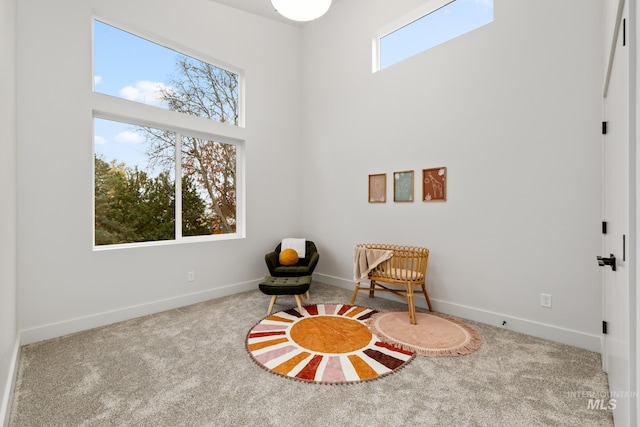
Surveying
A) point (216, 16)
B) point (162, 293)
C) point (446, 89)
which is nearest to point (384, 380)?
point (162, 293)

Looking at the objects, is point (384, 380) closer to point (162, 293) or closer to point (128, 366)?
point (128, 366)

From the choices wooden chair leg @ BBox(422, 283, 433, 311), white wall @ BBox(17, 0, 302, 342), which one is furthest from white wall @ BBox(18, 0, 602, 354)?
wooden chair leg @ BBox(422, 283, 433, 311)

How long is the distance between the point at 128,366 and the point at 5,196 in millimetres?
1419

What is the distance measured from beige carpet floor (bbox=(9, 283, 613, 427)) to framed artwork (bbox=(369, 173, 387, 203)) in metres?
1.88

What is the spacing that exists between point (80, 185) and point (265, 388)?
258 cm

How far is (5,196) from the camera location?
6.27 feet

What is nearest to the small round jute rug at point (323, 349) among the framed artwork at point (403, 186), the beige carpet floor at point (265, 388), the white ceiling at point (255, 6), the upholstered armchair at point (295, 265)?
the beige carpet floor at point (265, 388)

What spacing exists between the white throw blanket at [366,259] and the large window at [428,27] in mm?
2426

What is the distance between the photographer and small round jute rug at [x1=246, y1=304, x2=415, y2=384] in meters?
2.09

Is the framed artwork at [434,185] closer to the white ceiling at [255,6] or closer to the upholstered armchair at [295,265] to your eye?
the upholstered armchair at [295,265]

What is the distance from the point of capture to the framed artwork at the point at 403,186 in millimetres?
3539

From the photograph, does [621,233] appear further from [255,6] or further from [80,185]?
[255,6]

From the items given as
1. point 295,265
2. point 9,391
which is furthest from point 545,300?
point 9,391

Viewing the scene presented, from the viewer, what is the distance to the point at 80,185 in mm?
2834
